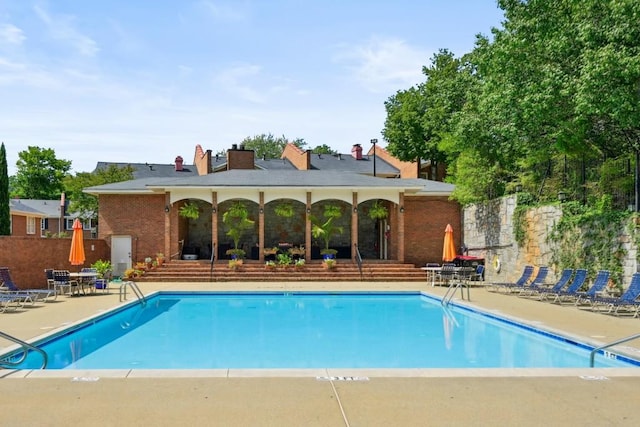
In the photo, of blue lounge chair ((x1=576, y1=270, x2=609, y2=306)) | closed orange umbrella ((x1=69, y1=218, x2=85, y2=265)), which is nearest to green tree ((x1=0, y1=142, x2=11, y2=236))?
closed orange umbrella ((x1=69, y1=218, x2=85, y2=265))

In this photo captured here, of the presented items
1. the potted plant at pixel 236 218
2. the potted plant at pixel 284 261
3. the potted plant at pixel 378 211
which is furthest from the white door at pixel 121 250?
the potted plant at pixel 378 211

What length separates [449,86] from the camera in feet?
90.4

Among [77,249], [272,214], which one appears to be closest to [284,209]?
[272,214]

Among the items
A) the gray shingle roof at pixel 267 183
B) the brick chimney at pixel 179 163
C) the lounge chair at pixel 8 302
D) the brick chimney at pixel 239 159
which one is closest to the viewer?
the lounge chair at pixel 8 302

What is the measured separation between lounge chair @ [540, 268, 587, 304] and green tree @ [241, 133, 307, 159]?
55726 millimetres

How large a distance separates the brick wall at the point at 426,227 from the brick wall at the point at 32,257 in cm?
1470

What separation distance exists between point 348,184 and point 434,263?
5375 mm

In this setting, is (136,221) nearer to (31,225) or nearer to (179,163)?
(31,225)

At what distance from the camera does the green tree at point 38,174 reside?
5509 cm

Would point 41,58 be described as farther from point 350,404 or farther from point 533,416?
point 533,416

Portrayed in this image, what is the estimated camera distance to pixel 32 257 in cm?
1959

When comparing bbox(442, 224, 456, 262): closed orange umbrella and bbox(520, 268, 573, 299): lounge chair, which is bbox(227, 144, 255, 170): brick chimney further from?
bbox(520, 268, 573, 299): lounge chair

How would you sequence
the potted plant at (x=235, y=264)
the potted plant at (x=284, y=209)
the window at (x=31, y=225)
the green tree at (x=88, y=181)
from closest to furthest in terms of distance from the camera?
the potted plant at (x=235, y=264)
the potted plant at (x=284, y=209)
the green tree at (x=88, y=181)
the window at (x=31, y=225)

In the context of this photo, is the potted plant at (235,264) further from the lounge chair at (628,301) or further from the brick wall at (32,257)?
the lounge chair at (628,301)
